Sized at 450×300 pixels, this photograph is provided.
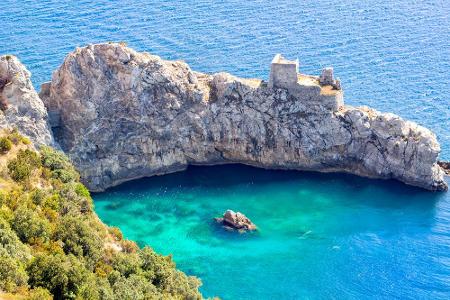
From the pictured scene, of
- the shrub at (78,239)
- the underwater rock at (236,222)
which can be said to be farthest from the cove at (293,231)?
the shrub at (78,239)

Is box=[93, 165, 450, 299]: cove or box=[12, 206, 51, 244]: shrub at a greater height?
box=[12, 206, 51, 244]: shrub

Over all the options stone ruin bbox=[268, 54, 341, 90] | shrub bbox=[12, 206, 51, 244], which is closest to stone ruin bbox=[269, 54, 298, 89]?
stone ruin bbox=[268, 54, 341, 90]

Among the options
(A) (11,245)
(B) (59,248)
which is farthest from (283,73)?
(A) (11,245)

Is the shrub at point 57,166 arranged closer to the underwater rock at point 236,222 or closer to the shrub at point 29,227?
the shrub at point 29,227

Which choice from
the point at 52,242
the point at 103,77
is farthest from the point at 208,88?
the point at 52,242

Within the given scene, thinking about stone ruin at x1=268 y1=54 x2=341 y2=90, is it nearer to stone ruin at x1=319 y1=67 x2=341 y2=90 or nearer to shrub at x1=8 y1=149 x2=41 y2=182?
stone ruin at x1=319 y1=67 x2=341 y2=90

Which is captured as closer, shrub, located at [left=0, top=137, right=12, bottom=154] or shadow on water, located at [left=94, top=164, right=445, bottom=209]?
shrub, located at [left=0, top=137, right=12, bottom=154]

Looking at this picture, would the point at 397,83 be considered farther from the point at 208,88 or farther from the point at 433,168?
the point at 208,88
